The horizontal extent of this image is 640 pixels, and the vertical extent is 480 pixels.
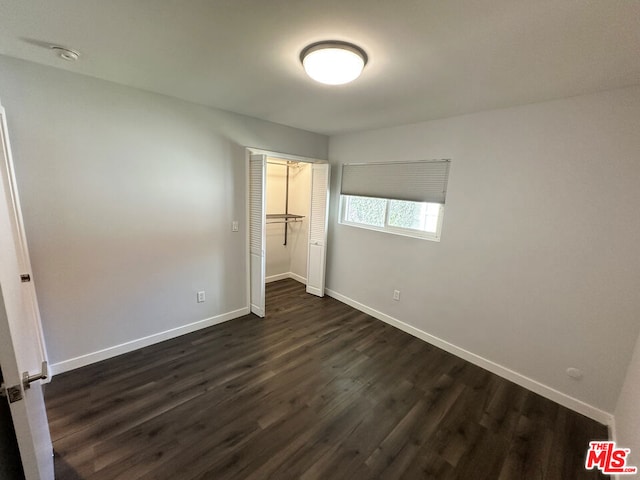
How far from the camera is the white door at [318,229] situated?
3852 millimetres

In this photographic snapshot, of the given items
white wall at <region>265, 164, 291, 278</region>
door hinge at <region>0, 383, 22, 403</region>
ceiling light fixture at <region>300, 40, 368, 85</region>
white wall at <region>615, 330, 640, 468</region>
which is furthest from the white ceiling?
white wall at <region>265, 164, 291, 278</region>

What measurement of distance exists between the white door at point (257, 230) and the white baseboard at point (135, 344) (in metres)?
0.32

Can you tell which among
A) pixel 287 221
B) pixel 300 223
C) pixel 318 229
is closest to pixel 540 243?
pixel 318 229

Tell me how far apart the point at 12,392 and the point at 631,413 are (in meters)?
3.04

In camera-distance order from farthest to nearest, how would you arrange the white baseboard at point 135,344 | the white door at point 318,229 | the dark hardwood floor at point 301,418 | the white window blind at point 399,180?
the white door at point 318,229 → the white window blind at point 399,180 → the white baseboard at point 135,344 → the dark hardwood floor at point 301,418

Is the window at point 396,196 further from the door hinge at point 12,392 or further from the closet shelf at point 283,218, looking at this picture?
the door hinge at point 12,392

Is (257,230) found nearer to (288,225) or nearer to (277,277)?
(288,225)

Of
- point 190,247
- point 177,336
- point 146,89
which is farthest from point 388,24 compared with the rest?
point 177,336

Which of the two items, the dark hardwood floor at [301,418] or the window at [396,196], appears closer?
the dark hardwood floor at [301,418]

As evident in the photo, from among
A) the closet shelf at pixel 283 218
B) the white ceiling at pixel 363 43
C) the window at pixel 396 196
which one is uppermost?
the white ceiling at pixel 363 43

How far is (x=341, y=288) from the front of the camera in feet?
13.0

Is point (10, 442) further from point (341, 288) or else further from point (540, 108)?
point (540, 108)

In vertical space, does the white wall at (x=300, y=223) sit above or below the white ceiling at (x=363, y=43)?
below

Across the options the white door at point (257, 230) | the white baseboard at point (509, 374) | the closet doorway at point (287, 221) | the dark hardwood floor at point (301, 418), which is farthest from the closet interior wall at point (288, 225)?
the dark hardwood floor at point (301, 418)
